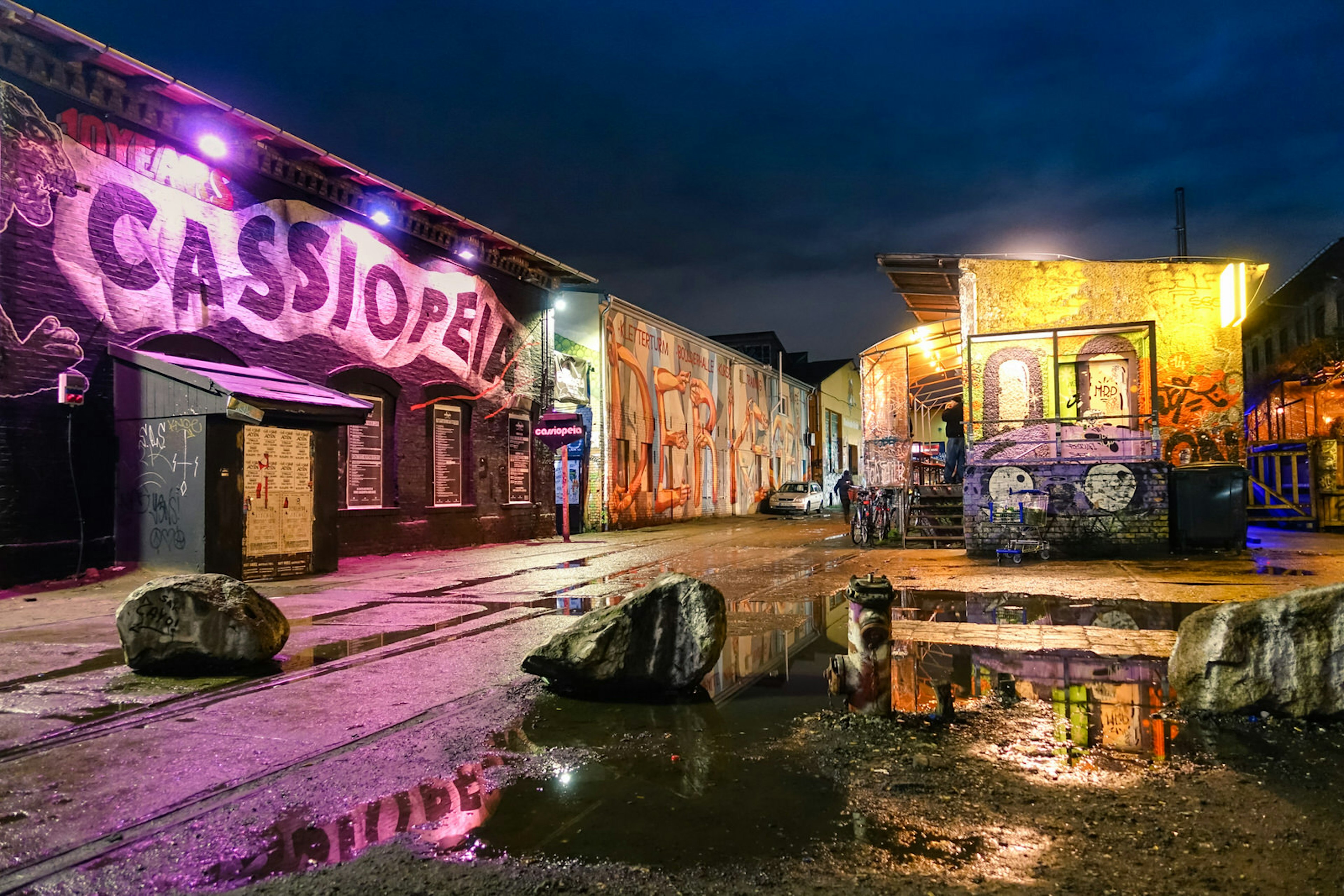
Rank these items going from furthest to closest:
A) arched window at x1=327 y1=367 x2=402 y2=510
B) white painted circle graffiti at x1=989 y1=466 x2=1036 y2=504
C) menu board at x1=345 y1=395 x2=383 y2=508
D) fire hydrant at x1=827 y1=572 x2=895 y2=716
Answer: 1. menu board at x1=345 y1=395 x2=383 y2=508
2. arched window at x1=327 y1=367 x2=402 y2=510
3. white painted circle graffiti at x1=989 y1=466 x2=1036 y2=504
4. fire hydrant at x1=827 y1=572 x2=895 y2=716

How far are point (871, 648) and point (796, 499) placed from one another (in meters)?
31.2

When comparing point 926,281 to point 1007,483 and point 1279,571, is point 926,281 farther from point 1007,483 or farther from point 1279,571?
point 1279,571

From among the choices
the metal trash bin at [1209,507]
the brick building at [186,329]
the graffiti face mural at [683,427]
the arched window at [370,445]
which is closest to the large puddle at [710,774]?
the brick building at [186,329]

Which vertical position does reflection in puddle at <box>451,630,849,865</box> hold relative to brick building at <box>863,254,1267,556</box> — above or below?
below

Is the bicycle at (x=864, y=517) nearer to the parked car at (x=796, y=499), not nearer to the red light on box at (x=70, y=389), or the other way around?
the red light on box at (x=70, y=389)

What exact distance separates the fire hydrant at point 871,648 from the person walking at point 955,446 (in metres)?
12.6

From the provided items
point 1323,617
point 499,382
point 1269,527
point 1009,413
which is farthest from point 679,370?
point 1323,617

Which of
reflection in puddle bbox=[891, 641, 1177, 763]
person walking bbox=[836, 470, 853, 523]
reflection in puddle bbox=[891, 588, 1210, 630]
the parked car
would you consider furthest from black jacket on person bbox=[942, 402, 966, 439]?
the parked car

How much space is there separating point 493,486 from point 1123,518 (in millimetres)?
13371

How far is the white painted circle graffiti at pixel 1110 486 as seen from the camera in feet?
49.1

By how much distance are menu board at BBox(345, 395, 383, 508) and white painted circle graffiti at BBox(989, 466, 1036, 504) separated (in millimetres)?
11732

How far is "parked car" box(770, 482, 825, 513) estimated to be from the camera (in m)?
36.1

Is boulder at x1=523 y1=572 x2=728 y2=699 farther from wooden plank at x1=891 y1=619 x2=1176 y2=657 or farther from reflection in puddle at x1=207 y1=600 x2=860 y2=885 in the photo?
wooden plank at x1=891 y1=619 x2=1176 y2=657

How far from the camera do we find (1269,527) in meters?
24.1
